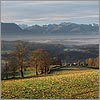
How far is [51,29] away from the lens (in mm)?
5609

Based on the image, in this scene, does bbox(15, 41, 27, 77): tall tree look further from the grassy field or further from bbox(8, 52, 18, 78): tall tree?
the grassy field

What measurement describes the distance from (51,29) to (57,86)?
2.49 ft

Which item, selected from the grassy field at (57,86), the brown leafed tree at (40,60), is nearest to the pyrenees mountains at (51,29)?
the brown leafed tree at (40,60)

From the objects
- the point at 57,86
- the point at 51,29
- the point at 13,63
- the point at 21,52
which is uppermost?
the point at 51,29

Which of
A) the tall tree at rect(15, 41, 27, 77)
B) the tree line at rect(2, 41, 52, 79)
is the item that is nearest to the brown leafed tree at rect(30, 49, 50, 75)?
the tree line at rect(2, 41, 52, 79)

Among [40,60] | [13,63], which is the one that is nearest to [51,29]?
[40,60]

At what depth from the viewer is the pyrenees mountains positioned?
18.3 feet

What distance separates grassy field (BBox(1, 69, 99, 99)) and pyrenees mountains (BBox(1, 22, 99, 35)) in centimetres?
52

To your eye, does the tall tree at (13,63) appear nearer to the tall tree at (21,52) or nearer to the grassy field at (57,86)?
the tall tree at (21,52)

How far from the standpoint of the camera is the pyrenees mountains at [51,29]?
5590 mm

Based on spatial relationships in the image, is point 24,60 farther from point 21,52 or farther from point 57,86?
point 57,86

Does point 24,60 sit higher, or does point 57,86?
point 24,60

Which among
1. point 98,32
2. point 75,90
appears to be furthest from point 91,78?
point 98,32

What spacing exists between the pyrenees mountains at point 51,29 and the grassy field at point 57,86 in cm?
52
